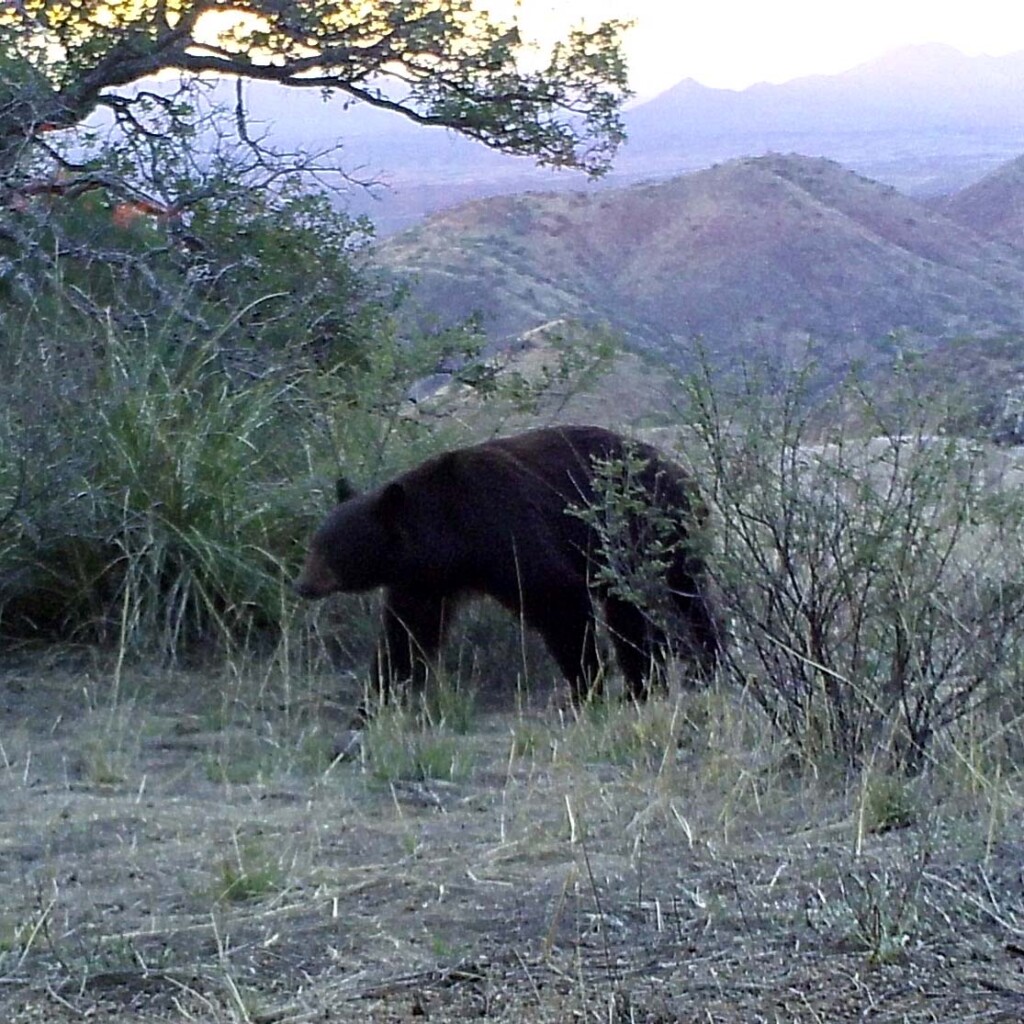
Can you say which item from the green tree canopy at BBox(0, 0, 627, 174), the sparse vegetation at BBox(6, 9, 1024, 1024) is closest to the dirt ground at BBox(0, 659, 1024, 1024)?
the sparse vegetation at BBox(6, 9, 1024, 1024)

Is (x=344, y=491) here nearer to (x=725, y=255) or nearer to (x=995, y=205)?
(x=725, y=255)

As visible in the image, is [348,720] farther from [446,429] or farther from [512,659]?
[446,429]

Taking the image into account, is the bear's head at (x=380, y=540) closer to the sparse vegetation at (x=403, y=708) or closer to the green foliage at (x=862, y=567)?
the sparse vegetation at (x=403, y=708)

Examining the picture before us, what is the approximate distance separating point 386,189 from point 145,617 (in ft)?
21.5

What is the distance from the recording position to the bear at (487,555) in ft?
27.8

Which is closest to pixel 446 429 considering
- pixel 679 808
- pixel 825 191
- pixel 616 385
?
pixel 616 385

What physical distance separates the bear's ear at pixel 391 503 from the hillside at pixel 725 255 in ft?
38.4

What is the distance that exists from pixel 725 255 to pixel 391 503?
21.8 m

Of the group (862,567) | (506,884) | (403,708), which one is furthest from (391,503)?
(506,884)

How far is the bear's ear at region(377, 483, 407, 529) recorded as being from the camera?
28.0 ft

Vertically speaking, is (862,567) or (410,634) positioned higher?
(862,567)

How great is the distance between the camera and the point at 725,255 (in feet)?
97.0

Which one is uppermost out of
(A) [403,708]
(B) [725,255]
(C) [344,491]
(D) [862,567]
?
(D) [862,567]

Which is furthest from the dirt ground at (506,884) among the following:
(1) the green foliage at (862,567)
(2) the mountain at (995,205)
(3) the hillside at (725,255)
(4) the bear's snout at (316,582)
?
(2) the mountain at (995,205)
